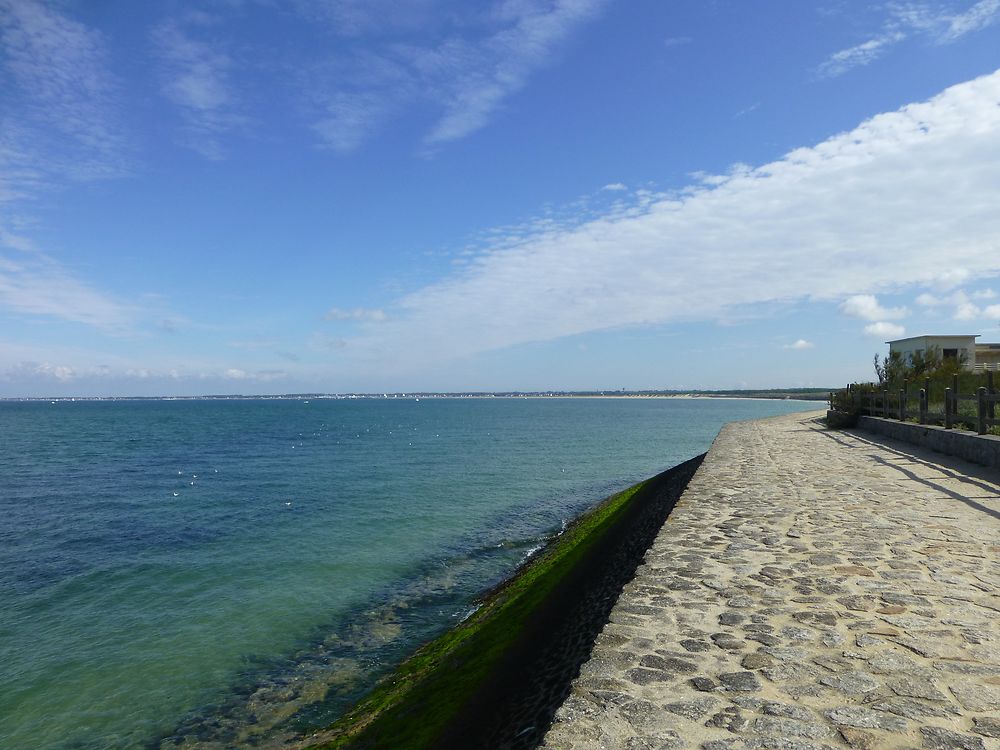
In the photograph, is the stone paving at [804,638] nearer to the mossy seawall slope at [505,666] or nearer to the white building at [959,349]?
the mossy seawall slope at [505,666]

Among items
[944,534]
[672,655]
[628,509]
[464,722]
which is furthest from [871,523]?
[628,509]

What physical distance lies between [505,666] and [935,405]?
25639mm

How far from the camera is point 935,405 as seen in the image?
2562 centimetres

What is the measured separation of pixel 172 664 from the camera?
11578 millimetres

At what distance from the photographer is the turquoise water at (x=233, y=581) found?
10078 mm

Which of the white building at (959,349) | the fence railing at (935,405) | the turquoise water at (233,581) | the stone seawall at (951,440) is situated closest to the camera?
the turquoise water at (233,581)

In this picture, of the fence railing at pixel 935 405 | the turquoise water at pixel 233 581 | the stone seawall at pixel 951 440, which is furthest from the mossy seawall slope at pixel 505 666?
the fence railing at pixel 935 405

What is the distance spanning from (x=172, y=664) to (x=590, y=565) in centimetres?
873

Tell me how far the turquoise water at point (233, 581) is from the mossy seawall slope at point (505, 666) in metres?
1.08

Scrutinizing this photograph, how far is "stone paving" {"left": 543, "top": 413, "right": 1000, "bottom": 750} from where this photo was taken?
3982 millimetres

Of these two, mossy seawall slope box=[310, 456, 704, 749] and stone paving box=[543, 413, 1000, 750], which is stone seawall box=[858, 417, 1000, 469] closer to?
stone paving box=[543, 413, 1000, 750]

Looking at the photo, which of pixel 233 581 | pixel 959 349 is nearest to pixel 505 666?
pixel 233 581

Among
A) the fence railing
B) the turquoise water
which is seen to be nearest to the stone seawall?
the fence railing

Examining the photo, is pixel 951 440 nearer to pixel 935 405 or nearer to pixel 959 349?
pixel 935 405
